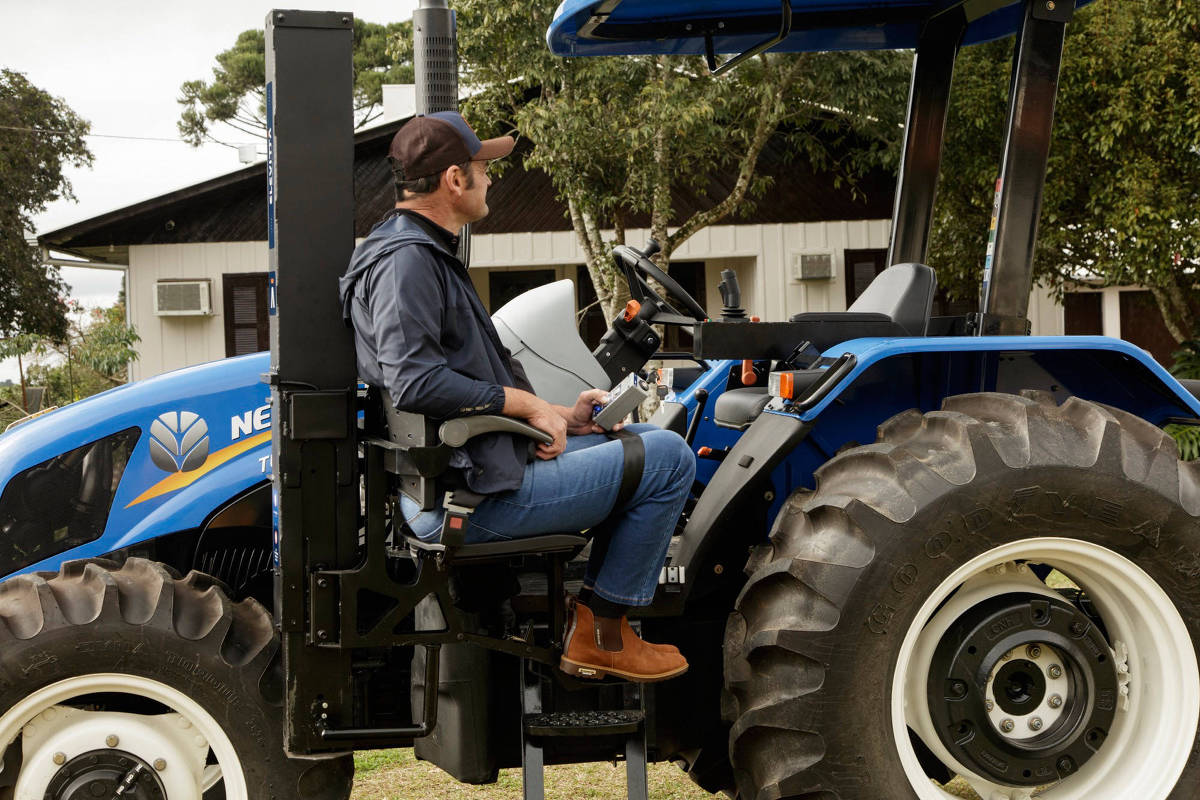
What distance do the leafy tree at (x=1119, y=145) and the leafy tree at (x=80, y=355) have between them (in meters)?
10.7

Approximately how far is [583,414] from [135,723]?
1.31m

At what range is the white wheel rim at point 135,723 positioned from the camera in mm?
2844

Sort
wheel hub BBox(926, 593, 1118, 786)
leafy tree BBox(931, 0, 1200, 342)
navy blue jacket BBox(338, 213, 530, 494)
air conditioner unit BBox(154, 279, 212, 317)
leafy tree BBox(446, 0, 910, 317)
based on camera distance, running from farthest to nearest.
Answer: air conditioner unit BBox(154, 279, 212, 317), leafy tree BBox(931, 0, 1200, 342), leafy tree BBox(446, 0, 910, 317), wheel hub BBox(926, 593, 1118, 786), navy blue jacket BBox(338, 213, 530, 494)

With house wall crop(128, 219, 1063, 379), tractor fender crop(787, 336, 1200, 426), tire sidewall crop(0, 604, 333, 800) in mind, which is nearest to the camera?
tire sidewall crop(0, 604, 333, 800)

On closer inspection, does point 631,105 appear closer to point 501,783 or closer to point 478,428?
point 501,783

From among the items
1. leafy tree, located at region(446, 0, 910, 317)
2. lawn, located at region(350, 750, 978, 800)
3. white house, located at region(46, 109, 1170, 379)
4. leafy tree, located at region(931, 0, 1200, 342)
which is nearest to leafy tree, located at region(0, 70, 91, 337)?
white house, located at region(46, 109, 1170, 379)

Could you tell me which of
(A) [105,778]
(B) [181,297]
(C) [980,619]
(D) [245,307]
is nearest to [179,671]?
(A) [105,778]

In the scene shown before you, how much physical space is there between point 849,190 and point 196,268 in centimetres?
985

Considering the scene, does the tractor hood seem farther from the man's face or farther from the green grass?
the green grass

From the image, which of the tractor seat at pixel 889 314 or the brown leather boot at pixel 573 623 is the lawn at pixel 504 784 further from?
the tractor seat at pixel 889 314

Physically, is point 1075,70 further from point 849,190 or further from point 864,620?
point 864,620

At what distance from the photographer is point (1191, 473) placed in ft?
10.2

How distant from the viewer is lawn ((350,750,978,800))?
4090mm

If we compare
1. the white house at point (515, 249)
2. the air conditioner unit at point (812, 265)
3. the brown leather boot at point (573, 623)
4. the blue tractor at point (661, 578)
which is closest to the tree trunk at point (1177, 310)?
the white house at point (515, 249)
